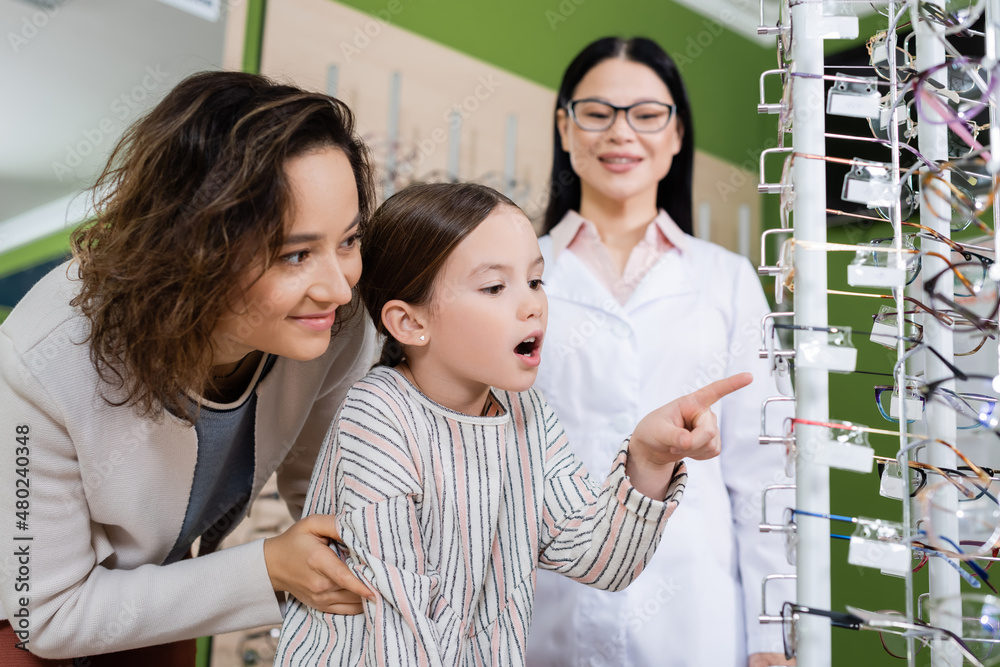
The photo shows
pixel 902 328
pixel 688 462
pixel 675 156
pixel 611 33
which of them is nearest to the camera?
pixel 902 328

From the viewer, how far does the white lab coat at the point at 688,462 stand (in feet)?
4.39

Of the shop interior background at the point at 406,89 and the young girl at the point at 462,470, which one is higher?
the shop interior background at the point at 406,89

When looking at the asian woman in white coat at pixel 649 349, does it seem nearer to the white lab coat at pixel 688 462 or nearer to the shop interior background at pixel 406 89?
the white lab coat at pixel 688 462

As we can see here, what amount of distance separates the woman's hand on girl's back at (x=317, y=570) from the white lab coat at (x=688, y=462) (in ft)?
1.88

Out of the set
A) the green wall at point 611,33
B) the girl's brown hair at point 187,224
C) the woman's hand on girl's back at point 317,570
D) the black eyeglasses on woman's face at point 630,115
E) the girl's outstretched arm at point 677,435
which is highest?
the green wall at point 611,33

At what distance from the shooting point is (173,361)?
3.00ft

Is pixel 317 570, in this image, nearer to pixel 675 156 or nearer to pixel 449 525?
pixel 449 525

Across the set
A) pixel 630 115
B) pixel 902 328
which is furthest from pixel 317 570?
pixel 630 115

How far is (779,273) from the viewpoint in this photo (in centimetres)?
78

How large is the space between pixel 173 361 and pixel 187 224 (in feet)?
0.54

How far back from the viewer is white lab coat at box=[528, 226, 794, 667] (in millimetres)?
1337

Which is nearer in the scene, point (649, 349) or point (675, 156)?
point (649, 349)

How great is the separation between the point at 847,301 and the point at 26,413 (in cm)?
269

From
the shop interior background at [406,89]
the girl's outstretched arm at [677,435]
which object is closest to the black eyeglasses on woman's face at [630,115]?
the shop interior background at [406,89]
